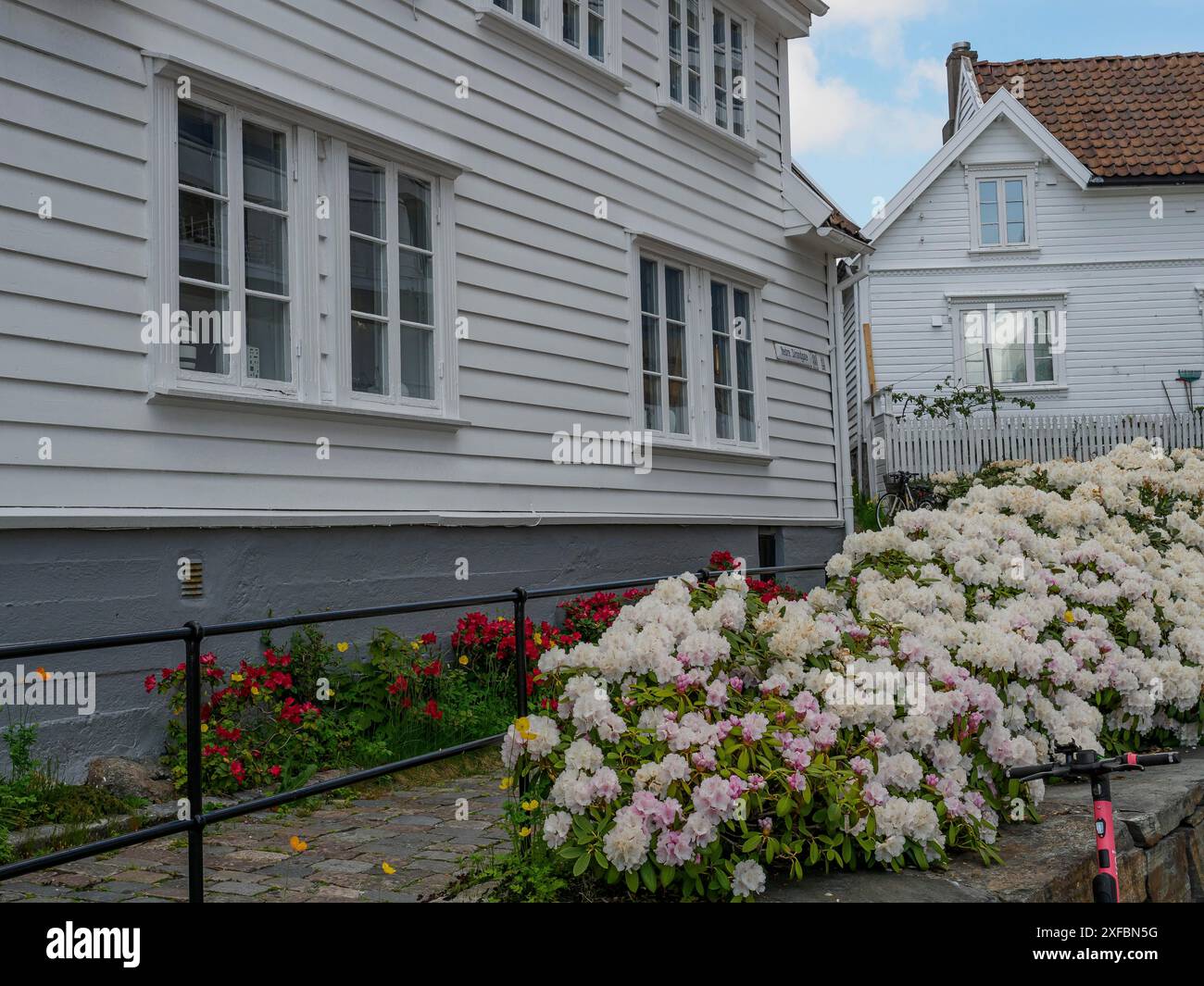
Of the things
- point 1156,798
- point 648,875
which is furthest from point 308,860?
point 1156,798

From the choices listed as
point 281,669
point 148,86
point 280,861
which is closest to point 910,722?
point 280,861

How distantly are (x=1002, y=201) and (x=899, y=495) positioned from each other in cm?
910

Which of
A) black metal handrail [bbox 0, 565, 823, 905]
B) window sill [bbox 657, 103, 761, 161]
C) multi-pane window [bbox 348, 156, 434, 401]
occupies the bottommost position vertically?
black metal handrail [bbox 0, 565, 823, 905]

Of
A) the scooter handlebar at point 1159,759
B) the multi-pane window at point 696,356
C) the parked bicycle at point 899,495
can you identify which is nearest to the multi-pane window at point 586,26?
the multi-pane window at point 696,356

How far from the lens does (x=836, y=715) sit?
12.7ft

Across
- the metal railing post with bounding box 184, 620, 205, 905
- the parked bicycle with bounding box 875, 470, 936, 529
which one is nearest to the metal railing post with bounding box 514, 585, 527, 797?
the metal railing post with bounding box 184, 620, 205, 905

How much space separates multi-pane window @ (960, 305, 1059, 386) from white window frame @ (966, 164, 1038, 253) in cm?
124

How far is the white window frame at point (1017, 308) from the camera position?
78.8 feet

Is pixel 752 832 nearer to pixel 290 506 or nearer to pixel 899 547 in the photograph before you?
pixel 899 547

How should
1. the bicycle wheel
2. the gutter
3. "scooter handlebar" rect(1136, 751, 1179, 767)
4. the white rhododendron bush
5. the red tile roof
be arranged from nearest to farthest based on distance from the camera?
1. "scooter handlebar" rect(1136, 751, 1179, 767)
2. the white rhododendron bush
3. the bicycle wheel
4. the gutter
5. the red tile roof

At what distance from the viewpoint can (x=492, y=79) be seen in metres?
9.03

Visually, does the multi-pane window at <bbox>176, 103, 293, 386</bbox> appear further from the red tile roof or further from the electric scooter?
the red tile roof

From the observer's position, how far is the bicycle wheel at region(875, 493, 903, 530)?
18625 millimetres

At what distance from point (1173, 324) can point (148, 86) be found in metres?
22.2
